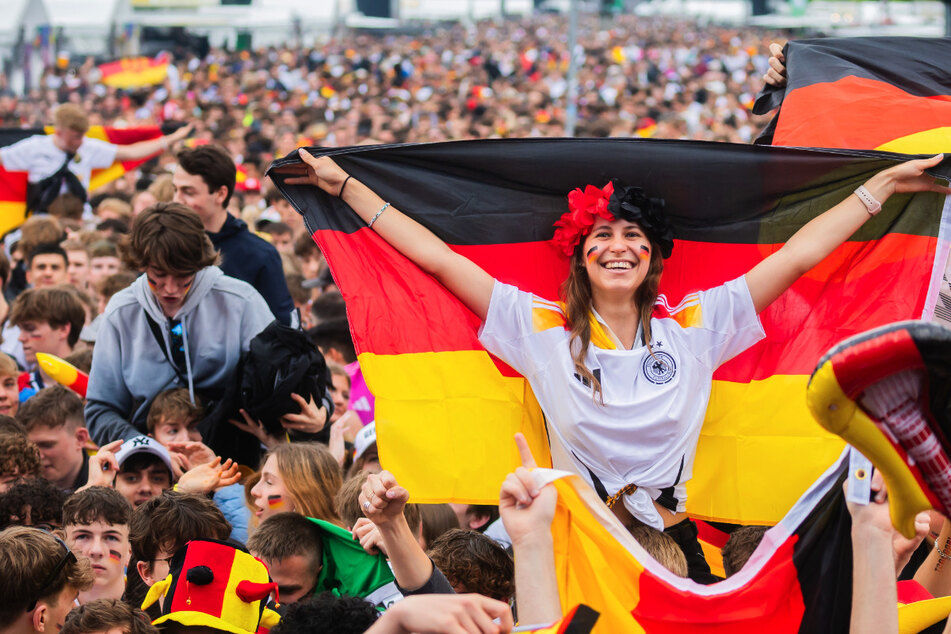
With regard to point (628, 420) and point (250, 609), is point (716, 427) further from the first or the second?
point (250, 609)

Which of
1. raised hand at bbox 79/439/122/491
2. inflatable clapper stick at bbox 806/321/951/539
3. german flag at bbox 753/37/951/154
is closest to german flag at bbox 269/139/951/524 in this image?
german flag at bbox 753/37/951/154

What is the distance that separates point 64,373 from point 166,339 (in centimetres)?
107

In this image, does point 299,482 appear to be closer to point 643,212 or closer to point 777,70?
point 643,212

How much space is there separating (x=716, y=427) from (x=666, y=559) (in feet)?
3.21

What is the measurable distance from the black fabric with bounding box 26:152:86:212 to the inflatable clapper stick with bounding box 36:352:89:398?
3.88 meters

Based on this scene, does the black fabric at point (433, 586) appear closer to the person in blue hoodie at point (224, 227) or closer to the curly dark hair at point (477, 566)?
the curly dark hair at point (477, 566)

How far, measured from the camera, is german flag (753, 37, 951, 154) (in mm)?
5121

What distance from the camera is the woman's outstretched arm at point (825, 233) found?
438cm

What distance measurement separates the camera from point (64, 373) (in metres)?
5.94

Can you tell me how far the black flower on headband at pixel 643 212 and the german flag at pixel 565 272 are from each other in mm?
200

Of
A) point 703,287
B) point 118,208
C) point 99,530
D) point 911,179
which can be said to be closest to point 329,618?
point 99,530

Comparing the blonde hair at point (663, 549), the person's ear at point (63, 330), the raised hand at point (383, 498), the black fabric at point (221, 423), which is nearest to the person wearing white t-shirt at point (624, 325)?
the blonde hair at point (663, 549)

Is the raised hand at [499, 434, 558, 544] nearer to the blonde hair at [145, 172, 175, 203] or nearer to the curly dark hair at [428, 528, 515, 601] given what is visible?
the curly dark hair at [428, 528, 515, 601]

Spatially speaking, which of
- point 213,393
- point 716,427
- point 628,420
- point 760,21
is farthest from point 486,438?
point 760,21
